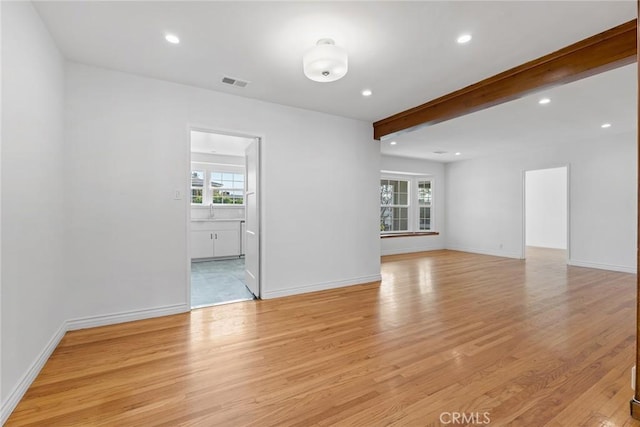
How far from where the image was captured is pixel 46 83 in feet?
7.40

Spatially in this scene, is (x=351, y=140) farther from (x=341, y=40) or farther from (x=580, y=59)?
(x=580, y=59)

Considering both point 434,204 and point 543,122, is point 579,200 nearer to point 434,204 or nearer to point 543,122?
point 543,122

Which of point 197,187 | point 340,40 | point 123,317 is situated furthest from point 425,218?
point 123,317

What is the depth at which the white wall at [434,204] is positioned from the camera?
767 centimetres

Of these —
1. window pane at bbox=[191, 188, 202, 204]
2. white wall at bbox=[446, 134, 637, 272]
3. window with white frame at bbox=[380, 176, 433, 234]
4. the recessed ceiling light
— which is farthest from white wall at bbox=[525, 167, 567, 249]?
the recessed ceiling light

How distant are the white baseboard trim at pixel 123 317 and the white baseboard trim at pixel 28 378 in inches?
8.5

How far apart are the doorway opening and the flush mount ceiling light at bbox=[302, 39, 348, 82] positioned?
8940mm

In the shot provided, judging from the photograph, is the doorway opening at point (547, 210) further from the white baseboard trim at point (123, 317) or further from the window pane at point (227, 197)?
the white baseboard trim at point (123, 317)

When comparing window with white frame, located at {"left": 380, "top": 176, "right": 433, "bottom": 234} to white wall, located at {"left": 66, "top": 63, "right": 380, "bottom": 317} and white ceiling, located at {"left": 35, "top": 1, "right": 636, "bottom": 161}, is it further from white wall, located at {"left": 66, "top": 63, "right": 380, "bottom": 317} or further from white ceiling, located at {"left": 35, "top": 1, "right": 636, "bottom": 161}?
white ceiling, located at {"left": 35, "top": 1, "right": 636, "bottom": 161}

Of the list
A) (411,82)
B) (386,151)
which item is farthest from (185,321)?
(386,151)

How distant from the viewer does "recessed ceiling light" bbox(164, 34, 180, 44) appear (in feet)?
7.78

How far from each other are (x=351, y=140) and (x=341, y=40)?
6.98 ft

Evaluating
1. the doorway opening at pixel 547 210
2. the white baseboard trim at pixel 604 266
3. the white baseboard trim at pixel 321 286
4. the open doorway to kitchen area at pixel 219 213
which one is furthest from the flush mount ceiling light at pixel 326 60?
the doorway opening at pixel 547 210
